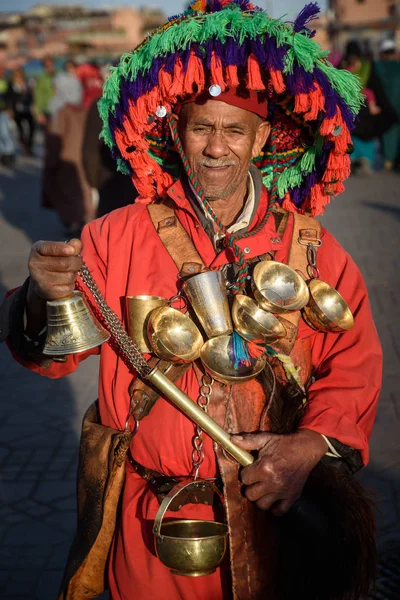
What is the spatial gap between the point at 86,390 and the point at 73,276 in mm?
3628

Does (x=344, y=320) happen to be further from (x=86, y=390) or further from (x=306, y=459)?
(x=86, y=390)

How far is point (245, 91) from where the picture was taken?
8.13 ft

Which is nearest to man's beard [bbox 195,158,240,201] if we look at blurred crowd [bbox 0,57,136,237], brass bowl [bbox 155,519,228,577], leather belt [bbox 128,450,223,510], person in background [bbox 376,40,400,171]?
leather belt [bbox 128,450,223,510]

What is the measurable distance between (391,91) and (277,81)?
12370 mm

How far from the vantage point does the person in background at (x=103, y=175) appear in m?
6.76

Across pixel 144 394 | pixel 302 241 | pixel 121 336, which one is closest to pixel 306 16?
pixel 302 241

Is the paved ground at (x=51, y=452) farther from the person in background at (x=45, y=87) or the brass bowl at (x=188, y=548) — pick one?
the person in background at (x=45, y=87)

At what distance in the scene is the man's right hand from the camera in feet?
6.65

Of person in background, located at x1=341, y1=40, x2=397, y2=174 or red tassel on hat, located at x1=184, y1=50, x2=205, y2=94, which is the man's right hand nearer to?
red tassel on hat, located at x1=184, y1=50, x2=205, y2=94

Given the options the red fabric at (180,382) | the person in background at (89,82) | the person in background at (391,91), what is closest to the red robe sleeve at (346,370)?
the red fabric at (180,382)

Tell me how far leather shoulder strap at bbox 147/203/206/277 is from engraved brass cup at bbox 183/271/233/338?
7 cm

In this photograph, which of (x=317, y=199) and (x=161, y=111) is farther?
(x=317, y=199)

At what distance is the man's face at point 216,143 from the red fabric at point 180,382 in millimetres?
108

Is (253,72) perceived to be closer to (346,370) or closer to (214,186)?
(214,186)
